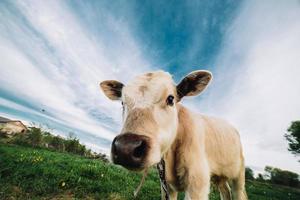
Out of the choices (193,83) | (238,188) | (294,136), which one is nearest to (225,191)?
(238,188)

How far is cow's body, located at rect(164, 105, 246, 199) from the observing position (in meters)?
3.41

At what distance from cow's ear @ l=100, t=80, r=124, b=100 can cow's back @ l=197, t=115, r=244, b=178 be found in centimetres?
164

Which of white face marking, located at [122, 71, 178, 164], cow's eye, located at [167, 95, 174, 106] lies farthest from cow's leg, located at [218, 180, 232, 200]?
cow's eye, located at [167, 95, 174, 106]

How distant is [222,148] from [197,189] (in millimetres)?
1665

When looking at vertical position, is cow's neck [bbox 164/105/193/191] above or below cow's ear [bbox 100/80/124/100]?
below

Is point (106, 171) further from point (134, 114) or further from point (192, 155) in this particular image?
point (134, 114)

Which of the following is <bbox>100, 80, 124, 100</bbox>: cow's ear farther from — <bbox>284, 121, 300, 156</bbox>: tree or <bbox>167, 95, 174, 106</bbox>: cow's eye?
<bbox>284, 121, 300, 156</bbox>: tree

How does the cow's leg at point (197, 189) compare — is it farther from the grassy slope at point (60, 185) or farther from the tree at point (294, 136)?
the tree at point (294, 136)

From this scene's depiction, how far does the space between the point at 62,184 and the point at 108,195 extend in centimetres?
109

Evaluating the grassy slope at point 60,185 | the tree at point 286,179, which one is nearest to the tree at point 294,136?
the tree at point 286,179

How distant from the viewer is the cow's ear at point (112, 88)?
4.36 metres

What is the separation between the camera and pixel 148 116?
2.74 meters

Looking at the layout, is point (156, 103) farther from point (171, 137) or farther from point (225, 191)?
point (225, 191)

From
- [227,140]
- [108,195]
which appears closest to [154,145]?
[227,140]
